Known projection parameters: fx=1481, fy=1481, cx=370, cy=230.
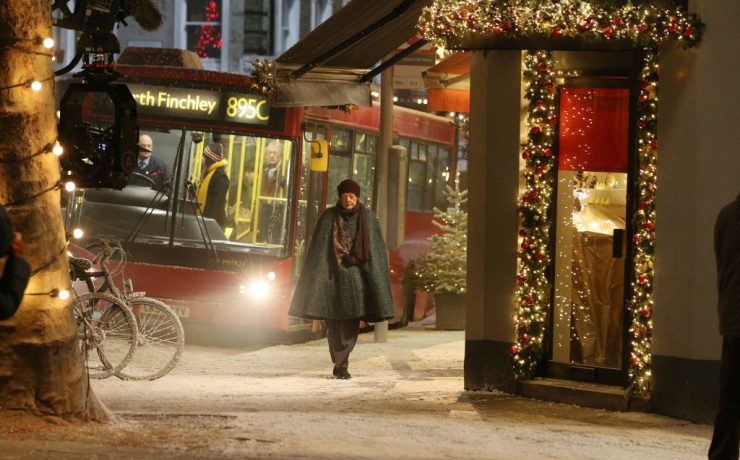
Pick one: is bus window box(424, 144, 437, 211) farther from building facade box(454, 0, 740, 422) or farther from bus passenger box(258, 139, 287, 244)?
building facade box(454, 0, 740, 422)

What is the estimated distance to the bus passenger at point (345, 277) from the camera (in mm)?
14156

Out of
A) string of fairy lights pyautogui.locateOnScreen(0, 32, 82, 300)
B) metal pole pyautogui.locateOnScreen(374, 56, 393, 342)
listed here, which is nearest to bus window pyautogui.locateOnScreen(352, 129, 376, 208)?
metal pole pyautogui.locateOnScreen(374, 56, 393, 342)

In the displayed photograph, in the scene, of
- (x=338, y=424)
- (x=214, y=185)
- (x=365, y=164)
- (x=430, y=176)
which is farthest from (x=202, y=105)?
(x=338, y=424)

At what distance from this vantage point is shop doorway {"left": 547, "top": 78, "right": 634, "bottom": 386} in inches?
470

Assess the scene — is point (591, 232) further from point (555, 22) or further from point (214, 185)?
point (214, 185)

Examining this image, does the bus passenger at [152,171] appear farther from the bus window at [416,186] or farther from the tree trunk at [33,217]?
the tree trunk at [33,217]

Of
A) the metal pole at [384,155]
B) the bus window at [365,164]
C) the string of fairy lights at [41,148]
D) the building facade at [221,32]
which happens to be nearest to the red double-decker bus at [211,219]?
the metal pole at [384,155]

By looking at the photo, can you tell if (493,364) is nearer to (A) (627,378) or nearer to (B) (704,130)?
(A) (627,378)

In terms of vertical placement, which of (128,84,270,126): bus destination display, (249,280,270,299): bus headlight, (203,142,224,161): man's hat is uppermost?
(128,84,270,126): bus destination display

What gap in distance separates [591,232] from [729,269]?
3762 mm

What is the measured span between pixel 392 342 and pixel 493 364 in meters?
6.60

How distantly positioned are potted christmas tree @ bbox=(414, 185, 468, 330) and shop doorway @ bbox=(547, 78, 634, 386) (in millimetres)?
8796

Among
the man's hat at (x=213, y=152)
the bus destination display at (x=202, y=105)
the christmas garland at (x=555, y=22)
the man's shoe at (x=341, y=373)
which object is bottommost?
the man's shoe at (x=341, y=373)

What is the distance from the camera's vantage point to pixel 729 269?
840cm
